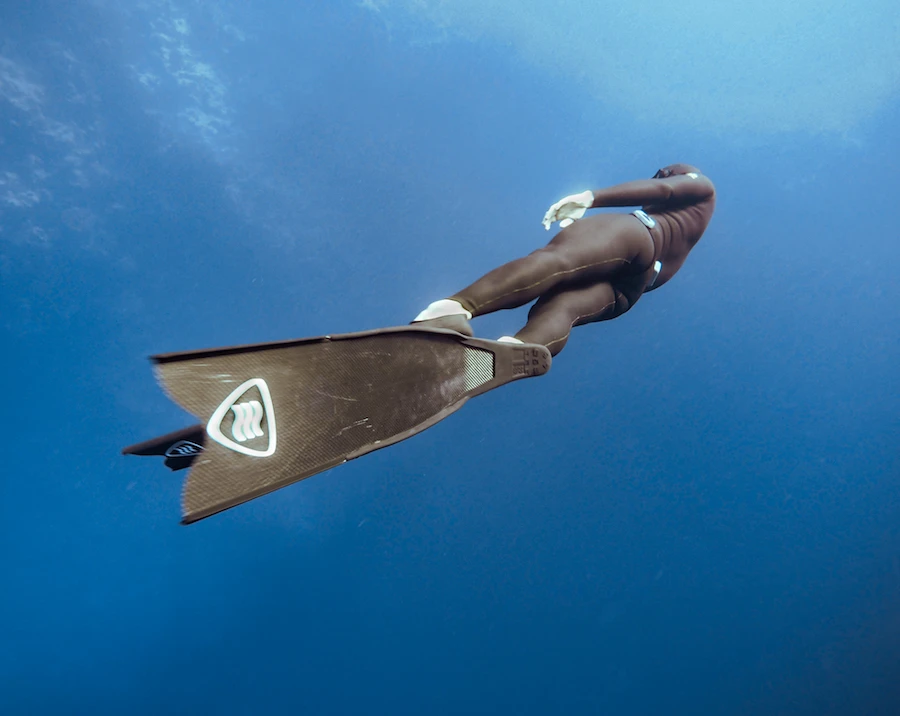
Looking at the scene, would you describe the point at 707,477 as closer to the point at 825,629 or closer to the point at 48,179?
the point at 825,629

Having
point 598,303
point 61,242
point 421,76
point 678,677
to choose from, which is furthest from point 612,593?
point 61,242

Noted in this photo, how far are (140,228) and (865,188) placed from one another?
3838 millimetres

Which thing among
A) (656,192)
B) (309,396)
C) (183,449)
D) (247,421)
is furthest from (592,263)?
(183,449)

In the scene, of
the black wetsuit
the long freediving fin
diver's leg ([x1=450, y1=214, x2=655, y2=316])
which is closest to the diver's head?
the black wetsuit

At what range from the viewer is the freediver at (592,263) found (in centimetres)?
123

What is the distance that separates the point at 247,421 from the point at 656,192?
4.16ft

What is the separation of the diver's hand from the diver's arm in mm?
37

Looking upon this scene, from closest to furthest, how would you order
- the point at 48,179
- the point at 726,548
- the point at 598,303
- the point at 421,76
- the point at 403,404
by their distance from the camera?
the point at 403,404, the point at 598,303, the point at 48,179, the point at 421,76, the point at 726,548

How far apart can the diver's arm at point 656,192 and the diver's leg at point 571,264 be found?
0.16 ft

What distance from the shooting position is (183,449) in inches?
41.8

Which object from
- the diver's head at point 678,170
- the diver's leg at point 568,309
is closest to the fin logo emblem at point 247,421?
the diver's leg at point 568,309

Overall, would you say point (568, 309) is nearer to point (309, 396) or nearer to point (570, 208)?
point (570, 208)

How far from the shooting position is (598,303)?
149cm

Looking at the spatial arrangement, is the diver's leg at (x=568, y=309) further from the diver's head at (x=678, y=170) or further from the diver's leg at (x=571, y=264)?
the diver's head at (x=678, y=170)
